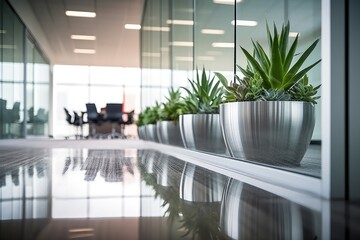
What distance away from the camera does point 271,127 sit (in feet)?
4.37

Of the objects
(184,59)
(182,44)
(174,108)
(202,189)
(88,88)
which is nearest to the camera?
(202,189)

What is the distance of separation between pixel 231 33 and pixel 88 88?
1376cm

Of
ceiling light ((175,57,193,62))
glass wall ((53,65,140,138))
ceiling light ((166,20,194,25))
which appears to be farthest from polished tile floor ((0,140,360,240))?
glass wall ((53,65,140,138))

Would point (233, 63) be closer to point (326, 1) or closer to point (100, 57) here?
point (326, 1)

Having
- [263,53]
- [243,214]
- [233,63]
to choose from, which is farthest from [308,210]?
[233,63]

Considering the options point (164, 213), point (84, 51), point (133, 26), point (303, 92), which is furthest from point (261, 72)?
point (84, 51)

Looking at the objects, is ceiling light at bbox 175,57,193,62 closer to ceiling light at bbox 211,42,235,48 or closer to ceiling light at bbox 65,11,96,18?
ceiling light at bbox 211,42,235,48

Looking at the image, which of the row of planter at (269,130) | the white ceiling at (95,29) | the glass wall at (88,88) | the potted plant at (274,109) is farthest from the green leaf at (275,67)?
the glass wall at (88,88)

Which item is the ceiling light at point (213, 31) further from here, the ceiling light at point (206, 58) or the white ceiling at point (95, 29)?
the white ceiling at point (95, 29)

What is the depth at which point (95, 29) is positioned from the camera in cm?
916

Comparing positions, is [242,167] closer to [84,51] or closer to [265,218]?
[265,218]

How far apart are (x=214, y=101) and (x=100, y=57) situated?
11.4m

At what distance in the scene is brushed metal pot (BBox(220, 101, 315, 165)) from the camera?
1.32m

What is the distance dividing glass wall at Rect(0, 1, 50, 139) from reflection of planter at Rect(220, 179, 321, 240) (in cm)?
615
